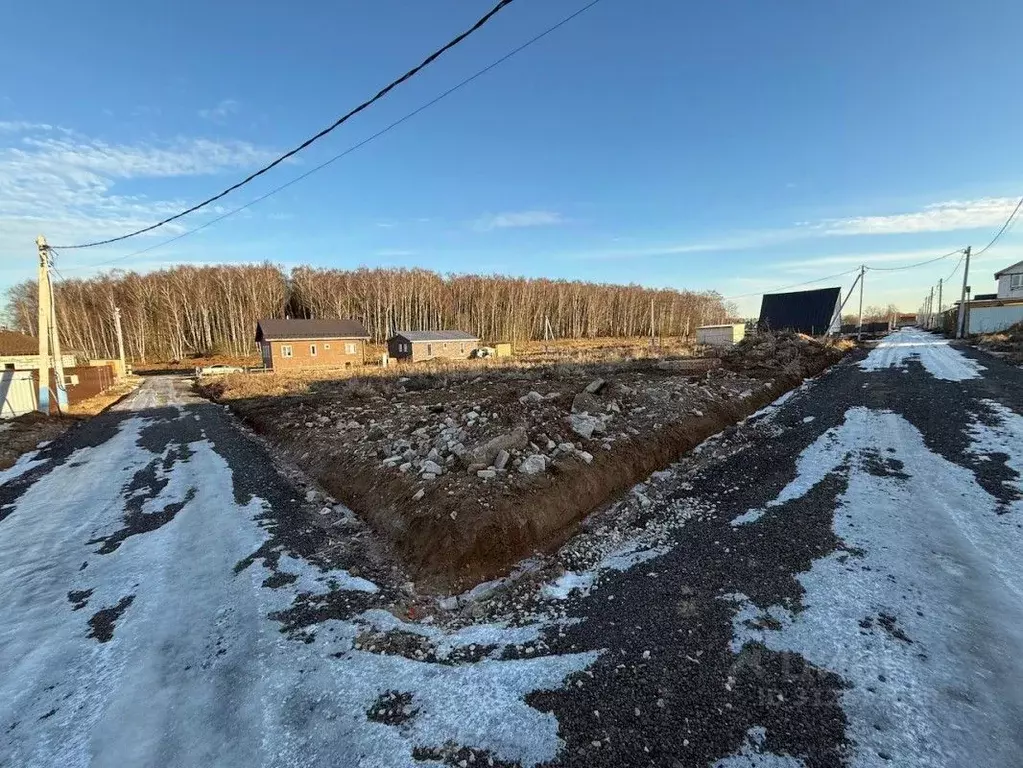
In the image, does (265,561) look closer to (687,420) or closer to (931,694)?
(931,694)

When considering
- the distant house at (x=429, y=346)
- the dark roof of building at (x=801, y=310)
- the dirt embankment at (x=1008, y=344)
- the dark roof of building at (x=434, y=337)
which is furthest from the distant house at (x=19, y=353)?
the dark roof of building at (x=801, y=310)

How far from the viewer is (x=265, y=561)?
5.72m

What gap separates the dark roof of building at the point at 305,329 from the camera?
39.4 m

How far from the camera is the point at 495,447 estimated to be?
7746 mm

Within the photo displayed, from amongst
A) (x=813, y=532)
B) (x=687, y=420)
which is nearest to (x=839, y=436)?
(x=687, y=420)

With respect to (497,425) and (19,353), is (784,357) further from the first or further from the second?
(19,353)

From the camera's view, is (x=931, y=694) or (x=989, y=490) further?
(x=989, y=490)

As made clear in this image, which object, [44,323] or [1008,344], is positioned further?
[1008,344]

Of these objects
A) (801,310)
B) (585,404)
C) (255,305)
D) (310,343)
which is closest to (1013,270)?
(801,310)

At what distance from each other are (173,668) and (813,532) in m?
6.98

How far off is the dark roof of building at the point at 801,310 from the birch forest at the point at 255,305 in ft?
121

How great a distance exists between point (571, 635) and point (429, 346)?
138 feet

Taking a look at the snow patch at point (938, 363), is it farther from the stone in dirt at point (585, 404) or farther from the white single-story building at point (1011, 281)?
the white single-story building at point (1011, 281)

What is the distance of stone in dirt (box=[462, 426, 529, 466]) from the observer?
24.5 ft
